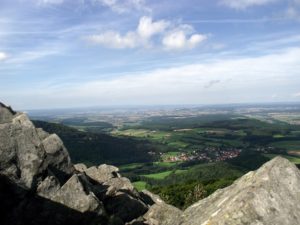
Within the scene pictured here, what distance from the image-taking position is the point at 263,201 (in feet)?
42.0

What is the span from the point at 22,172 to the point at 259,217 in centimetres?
1220

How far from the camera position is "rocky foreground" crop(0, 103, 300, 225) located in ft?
42.3

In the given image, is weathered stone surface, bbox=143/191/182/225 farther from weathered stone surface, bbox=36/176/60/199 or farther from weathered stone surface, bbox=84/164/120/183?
weathered stone surface, bbox=84/164/120/183

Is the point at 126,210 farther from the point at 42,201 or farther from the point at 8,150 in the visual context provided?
the point at 8,150

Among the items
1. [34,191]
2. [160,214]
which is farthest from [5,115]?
[160,214]

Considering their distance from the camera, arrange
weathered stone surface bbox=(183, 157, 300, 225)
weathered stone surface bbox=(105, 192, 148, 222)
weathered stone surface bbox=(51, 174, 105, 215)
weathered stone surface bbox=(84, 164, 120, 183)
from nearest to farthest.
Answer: weathered stone surface bbox=(183, 157, 300, 225)
weathered stone surface bbox=(51, 174, 105, 215)
weathered stone surface bbox=(105, 192, 148, 222)
weathered stone surface bbox=(84, 164, 120, 183)

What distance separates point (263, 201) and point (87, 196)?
10.2 m

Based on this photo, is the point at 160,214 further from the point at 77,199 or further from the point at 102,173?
the point at 102,173

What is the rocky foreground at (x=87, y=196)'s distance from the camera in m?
12.9

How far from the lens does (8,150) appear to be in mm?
19250

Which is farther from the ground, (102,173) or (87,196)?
(87,196)

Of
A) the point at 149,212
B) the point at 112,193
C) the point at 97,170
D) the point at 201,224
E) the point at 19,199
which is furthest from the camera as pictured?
the point at 97,170

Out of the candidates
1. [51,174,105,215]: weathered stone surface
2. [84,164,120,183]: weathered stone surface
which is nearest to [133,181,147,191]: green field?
[84,164,120,183]: weathered stone surface

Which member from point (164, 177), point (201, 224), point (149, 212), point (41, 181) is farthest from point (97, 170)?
point (164, 177)
